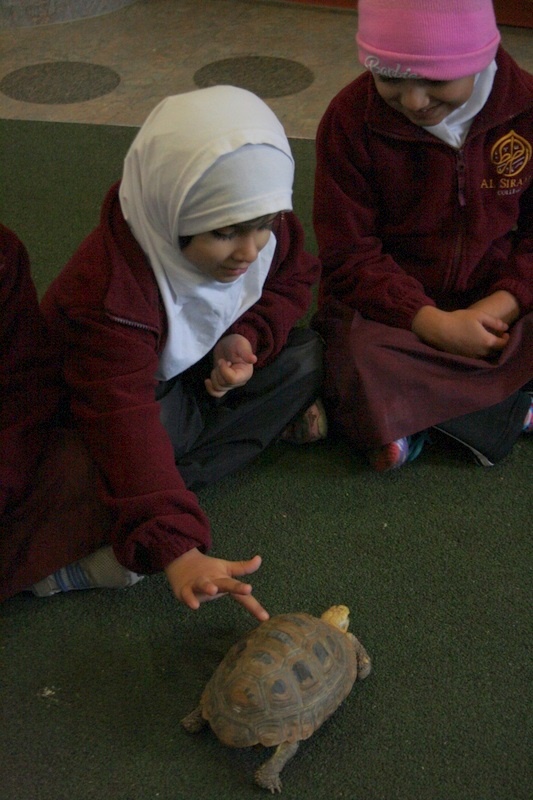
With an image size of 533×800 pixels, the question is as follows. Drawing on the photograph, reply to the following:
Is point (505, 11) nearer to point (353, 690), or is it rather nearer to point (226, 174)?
point (226, 174)

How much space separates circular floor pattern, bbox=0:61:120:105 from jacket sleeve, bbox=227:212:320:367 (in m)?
1.74

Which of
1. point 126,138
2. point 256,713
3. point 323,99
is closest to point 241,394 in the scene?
point 256,713

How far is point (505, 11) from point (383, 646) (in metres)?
2.83

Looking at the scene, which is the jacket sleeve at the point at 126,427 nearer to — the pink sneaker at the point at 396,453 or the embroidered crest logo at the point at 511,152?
the pink sneaker at the point at 396,453

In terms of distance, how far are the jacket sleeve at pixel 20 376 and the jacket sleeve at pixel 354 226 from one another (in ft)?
1.65

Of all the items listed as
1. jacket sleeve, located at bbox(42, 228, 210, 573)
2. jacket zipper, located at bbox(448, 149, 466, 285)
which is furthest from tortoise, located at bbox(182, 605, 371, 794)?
jacket zipper, located at bbox(448, 149, 466, 285)

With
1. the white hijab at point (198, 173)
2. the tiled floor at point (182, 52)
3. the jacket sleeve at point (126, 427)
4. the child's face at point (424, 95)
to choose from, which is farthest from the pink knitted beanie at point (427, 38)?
the tiled floor at point (182, 52)

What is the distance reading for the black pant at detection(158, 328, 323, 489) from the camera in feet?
4.05

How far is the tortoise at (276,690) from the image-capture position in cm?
88

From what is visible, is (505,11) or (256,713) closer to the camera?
(256,713)

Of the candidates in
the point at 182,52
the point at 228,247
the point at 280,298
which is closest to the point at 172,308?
the point at 228,247

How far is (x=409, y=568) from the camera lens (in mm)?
1131

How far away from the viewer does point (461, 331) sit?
4.12 ft

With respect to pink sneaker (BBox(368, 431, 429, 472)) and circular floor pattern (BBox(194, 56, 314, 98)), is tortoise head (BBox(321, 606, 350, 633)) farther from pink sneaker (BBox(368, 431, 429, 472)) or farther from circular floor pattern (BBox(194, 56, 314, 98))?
circular floor pattern (BBox(194, 56, 314, 98))
